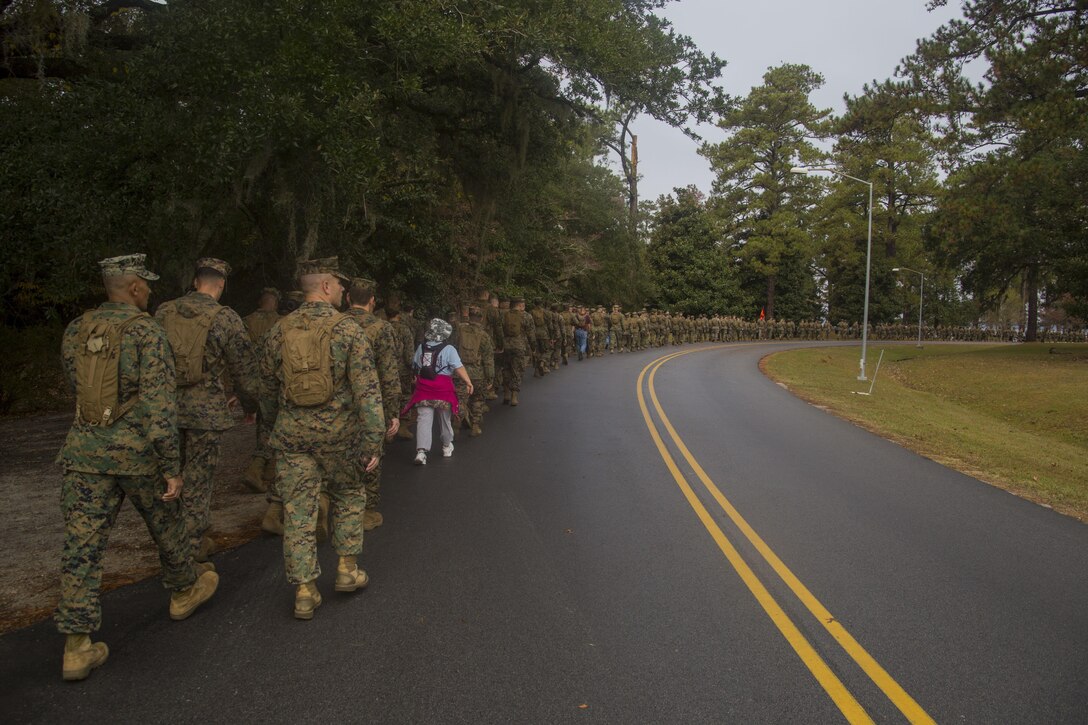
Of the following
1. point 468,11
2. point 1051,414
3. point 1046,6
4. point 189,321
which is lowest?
point 1051,414

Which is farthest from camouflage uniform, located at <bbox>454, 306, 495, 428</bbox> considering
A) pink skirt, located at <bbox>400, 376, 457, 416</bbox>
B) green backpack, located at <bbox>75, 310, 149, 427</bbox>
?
green backpack, located at <bbox>75, 310, 149, 427</bbox>

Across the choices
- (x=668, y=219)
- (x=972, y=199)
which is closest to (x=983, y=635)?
(x=972, y=199)

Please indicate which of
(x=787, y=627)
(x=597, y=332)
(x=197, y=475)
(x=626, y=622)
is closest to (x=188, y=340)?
(x=197, y=475)

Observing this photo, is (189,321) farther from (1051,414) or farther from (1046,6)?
(1046,6)

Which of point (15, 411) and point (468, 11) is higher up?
point (468, 11)

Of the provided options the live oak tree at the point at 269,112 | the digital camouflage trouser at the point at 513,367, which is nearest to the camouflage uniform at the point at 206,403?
the live oak tree at the point at 269,112

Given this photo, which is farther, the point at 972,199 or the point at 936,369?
the point at 936,369

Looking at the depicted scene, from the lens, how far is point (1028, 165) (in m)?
27.1

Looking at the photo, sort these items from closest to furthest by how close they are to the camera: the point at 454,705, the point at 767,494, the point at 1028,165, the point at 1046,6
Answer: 1. the point at 454,705
2. the point at 767,494
3. the point at 1046,6
4. the point at 1028,165

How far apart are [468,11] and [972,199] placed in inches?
1038

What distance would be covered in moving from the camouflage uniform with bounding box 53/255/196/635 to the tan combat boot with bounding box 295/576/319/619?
0.71m

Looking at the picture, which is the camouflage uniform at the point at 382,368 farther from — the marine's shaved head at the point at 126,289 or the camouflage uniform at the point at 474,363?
the camouflage uniform at the point at 474,363

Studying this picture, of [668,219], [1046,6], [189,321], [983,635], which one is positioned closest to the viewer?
[983,635]

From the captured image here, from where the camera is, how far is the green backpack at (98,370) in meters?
4.12
